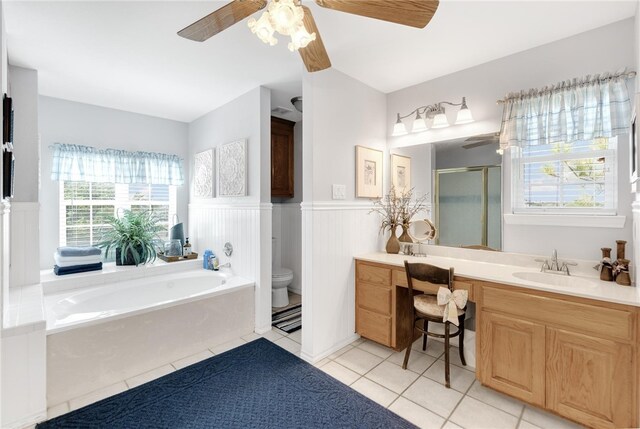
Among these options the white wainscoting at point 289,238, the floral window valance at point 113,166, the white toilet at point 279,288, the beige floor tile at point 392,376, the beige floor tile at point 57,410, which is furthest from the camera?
the white wainscoting at point 289,238

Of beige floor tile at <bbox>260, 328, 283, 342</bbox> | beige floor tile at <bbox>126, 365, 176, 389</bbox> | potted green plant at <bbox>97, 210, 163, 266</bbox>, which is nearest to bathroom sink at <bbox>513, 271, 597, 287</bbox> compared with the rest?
beige floor tile at <bbox>260, 328, 283, 342</bbox>

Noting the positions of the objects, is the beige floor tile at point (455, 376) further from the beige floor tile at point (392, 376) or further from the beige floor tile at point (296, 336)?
the beige floor tile at point (296, 336)

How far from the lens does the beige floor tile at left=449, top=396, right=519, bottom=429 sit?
1.71m

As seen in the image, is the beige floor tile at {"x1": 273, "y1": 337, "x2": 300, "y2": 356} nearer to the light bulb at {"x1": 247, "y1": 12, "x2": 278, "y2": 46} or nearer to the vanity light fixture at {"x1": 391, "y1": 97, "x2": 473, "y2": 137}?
the vanity light fixture at {"x1": 391, "y1": 97, "x2": 473, "y2": 137}

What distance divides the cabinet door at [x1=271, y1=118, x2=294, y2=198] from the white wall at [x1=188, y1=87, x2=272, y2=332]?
66cm

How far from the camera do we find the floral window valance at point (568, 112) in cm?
Answer: 184

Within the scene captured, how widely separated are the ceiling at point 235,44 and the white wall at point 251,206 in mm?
276

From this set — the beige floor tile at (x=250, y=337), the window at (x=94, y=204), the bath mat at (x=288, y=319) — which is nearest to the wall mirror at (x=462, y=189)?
the bath mat at (x=288, y=319)

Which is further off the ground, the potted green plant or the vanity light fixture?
the vanity light fixture

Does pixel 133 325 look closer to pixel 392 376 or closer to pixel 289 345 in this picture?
pixel 289 345

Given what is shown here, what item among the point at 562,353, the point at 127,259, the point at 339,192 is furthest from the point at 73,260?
the point at 562,353

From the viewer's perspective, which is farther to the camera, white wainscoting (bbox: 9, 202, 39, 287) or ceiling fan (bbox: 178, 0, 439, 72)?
white wainscoting (bbox: 9, 202, 39, 287)

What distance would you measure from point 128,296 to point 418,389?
287cm

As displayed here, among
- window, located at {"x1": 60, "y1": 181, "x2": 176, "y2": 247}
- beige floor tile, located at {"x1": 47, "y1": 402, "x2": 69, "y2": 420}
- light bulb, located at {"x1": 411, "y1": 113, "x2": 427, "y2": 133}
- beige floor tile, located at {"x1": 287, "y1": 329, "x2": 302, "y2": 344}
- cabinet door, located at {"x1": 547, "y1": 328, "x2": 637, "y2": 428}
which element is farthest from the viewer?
window, located at {"x1": 60, "y1": 181, "x2": 176, "y2": 247}
